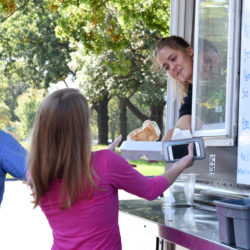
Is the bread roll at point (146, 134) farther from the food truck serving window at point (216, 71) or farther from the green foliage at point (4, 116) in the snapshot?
the green foliage at point (4, 116)

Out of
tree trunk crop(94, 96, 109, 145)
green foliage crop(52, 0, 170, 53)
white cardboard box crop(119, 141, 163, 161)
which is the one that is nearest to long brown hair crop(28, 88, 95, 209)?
white cardboard box crop(119, 141, 163, 161)

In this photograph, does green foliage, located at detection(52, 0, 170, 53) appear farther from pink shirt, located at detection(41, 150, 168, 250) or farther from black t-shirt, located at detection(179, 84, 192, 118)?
pink shirt, located at detection(41, 150, 168, 250)

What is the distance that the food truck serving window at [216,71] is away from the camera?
2.97 meters

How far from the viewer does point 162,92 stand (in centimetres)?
1773

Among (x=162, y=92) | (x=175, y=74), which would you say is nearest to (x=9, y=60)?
(x=162, y=92)

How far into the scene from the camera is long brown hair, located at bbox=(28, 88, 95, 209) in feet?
6.31

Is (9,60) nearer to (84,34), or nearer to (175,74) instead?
(84,34)

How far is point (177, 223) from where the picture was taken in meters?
2.37

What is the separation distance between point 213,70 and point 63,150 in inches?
64.4

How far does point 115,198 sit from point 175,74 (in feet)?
4.79

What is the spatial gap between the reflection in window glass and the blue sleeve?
1.45 metres

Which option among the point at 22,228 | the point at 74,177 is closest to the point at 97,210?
the point at 74,177

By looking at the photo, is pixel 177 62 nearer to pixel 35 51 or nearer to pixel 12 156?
pixel 12 156

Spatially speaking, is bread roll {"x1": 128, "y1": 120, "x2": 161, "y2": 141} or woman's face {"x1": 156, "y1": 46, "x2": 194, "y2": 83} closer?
bread roll {"x1": 128, "y1": 120, "x2": 161, "y2": 141}
